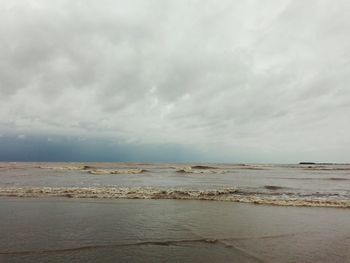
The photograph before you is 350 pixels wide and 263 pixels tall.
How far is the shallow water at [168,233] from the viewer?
8.77 m

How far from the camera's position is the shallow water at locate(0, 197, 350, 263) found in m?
8.77

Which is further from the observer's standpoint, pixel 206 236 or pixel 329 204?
pixel 329 204

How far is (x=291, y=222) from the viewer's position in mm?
13945

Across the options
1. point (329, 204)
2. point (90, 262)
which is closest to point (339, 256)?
point (90, 262)

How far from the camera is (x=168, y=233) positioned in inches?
446

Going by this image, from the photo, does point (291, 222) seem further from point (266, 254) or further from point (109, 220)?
point (109, 220)

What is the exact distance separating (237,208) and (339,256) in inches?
351

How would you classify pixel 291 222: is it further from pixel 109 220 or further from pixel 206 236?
pixel 109 220

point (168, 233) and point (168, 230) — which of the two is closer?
point (168, 233)

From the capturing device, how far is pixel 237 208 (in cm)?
1778

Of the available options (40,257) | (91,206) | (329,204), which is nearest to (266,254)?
(40,257)

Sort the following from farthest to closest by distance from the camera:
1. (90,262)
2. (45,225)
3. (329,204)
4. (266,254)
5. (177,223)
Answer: (329,204)
(177,223)
(45,225)
(266,254)
(90,262)

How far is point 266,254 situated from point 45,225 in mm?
8893

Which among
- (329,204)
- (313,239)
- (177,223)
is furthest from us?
(329,204)
